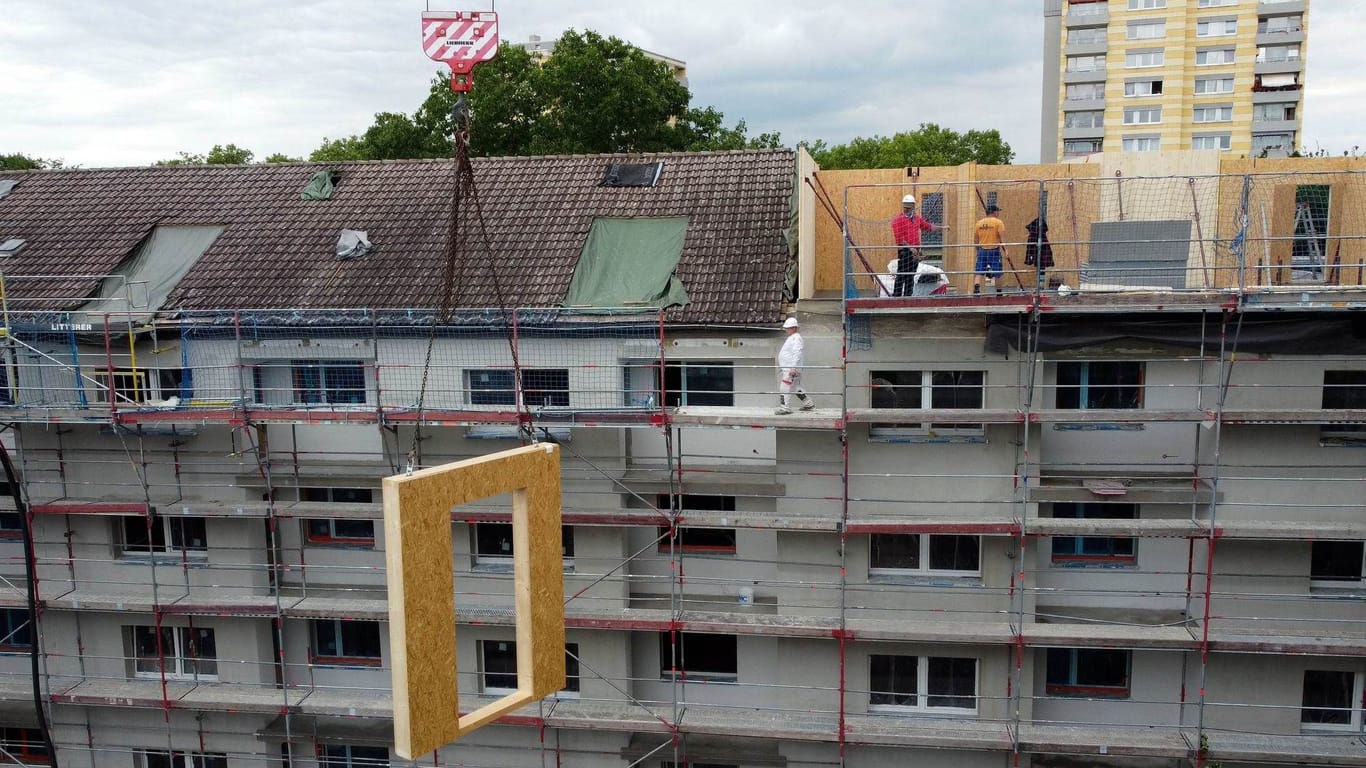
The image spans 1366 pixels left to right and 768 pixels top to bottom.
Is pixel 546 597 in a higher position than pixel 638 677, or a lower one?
higher

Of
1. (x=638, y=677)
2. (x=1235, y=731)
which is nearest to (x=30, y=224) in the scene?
(x=638, y=677)

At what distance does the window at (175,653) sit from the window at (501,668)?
4.82m

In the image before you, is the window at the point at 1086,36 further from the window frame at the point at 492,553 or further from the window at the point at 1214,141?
the window frame at the point at 492,553

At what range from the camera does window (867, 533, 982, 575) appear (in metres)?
16.2

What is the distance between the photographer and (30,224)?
20.5m

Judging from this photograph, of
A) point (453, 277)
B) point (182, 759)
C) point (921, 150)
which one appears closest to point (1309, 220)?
point (453, 277)

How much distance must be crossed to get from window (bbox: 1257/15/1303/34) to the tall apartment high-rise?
49mm

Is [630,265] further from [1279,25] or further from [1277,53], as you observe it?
[1279,25]

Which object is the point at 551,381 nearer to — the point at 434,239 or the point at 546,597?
the point at 434,239

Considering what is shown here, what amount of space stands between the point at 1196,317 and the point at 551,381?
983 centimetres

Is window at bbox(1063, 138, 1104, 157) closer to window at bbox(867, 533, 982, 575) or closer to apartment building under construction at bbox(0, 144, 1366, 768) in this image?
apartment building under construction at bbox(0, 144, 1366, 768)

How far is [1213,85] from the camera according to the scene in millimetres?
55594

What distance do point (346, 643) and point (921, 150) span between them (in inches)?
1776

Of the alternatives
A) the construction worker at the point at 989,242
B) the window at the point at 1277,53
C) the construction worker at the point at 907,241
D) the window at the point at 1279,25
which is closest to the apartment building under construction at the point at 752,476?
the construction worker at the point at 989,242
